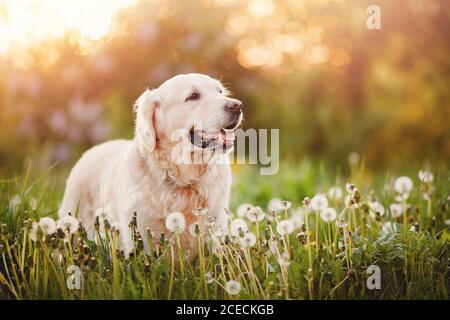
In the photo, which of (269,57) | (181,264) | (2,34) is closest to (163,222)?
(181,264)

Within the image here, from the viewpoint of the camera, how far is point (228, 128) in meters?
3.05

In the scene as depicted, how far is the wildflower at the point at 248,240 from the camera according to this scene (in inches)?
107

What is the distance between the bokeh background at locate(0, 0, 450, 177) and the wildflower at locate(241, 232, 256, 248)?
2.26m

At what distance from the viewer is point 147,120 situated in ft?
10.6

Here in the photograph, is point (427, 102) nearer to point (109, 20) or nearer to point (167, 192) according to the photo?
point (109, 20)

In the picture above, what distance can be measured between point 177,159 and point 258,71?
476 centimetres

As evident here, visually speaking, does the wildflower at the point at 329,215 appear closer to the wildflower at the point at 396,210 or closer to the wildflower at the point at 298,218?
the wildflower at the point at 298,218

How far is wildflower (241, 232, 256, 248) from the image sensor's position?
2730 mm

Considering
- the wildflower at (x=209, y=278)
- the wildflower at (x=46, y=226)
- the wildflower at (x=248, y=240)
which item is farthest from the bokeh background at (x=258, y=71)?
the wildflower at (x=209, y=278)

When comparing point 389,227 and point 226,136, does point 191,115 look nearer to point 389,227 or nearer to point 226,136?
point 226,136

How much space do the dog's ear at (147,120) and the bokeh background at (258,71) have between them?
1.28 metres

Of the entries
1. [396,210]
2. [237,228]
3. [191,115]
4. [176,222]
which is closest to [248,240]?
[237,228]

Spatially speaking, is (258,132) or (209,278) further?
(258,132)

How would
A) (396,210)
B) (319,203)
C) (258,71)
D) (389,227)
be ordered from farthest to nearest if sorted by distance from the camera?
(258,71) → (396,210) → (389,227) → (319,203)
